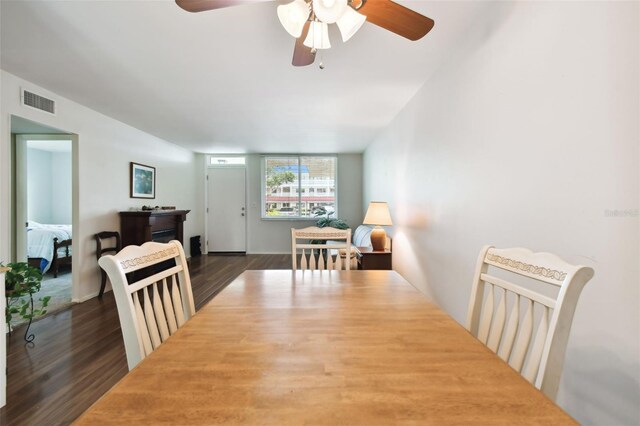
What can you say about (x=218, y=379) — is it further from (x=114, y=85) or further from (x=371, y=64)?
(x=114, y=85)

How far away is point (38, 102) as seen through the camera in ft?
8.91

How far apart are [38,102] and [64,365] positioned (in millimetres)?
2544

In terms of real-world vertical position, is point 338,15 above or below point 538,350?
above

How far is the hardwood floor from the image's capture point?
154 cm

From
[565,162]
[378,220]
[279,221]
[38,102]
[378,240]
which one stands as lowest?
[378,240]

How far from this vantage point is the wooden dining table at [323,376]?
1.66 feet

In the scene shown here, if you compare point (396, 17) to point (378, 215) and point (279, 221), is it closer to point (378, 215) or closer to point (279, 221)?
point (378, 215)

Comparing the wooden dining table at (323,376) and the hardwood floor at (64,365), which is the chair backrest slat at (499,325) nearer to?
the wooden dining table at (323,376)

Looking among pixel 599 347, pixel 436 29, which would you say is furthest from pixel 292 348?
pixel 436 29

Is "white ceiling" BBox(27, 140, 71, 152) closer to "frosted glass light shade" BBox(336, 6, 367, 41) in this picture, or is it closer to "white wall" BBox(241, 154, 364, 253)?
"white wall" BBox(241, 154, 364, 253)

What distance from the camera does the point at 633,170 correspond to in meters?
0.91

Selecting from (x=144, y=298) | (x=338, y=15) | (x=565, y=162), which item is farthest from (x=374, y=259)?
(x=144, y=298)

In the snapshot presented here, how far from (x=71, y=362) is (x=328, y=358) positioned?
2.36 metres

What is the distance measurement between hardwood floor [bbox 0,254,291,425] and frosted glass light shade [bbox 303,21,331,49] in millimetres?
2372
